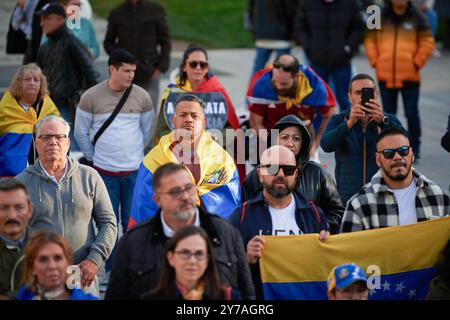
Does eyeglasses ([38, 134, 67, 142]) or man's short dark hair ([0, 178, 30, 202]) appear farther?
eyeglasses ([38, 134, 67, 142])

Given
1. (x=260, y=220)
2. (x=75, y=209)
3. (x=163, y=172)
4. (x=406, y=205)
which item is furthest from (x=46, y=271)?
(x=406, y=205)

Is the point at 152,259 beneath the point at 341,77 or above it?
beneath

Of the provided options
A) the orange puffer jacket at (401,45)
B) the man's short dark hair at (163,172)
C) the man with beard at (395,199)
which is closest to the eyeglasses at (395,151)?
the man with beard at (395,199)

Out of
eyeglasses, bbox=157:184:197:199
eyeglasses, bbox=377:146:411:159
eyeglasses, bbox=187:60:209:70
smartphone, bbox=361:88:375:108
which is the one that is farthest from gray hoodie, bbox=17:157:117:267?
eyeglasses, bbox=187:60:209:70

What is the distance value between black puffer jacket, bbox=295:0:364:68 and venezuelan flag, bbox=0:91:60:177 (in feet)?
16.8

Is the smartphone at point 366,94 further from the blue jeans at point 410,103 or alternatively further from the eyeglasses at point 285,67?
the blue jeans at point 410,103

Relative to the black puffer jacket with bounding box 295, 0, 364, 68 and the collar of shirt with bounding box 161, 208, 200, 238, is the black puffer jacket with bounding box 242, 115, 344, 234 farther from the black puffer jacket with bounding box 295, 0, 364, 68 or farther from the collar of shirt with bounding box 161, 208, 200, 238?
the black puffer jacket with bounding box 295, 0, 364, 68

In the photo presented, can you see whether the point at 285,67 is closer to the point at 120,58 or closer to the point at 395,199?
the point at 120,58

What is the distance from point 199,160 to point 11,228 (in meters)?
2.21

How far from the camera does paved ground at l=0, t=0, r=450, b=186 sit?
14.2 meters

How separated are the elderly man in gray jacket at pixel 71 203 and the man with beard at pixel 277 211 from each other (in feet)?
3.34

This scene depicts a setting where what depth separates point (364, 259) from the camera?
7891 mm

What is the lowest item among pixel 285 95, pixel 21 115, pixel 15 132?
pixel 15 132
